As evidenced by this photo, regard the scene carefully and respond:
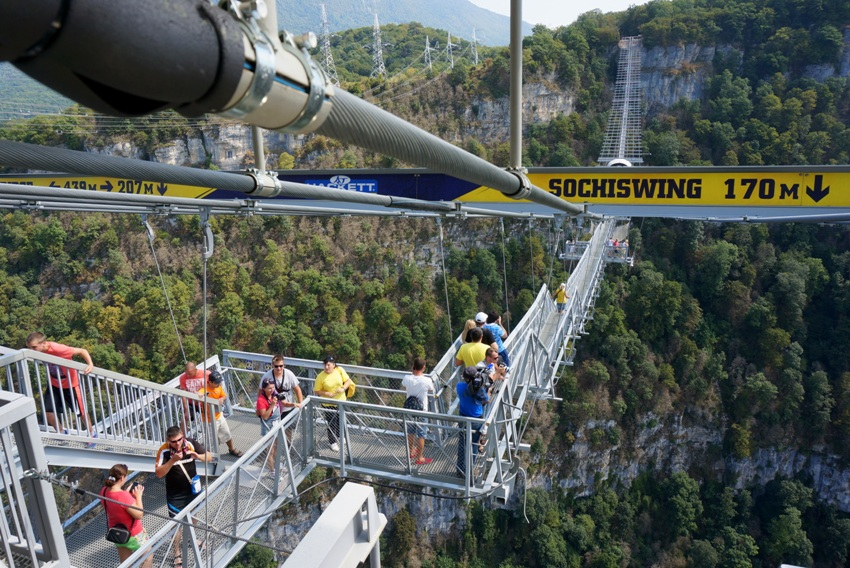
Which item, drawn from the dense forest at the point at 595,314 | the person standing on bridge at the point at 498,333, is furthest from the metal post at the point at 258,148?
the dense forest at the point at 595,314

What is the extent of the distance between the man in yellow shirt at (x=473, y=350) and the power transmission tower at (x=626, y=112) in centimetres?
2773

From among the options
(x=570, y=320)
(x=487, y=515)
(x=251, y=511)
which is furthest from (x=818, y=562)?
(x=251, y=511)

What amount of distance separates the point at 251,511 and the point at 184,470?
0.77 metres

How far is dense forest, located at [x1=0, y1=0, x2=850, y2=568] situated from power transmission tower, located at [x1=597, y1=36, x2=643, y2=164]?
1378 mm

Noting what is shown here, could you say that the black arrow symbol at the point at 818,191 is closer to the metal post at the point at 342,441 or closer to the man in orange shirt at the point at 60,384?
the metal post at the point at 342,441

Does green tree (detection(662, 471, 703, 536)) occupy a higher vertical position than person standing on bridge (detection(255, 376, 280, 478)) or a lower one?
lower

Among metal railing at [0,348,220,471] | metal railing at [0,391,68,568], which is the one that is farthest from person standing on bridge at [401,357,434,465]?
metal railing at [0,391,68,568]

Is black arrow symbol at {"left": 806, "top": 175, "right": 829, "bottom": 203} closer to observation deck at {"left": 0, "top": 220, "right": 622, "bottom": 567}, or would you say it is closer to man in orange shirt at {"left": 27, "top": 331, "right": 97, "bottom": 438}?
observation deck at {"left": 0, "top": 220, "right": 622, "bottom": 567}

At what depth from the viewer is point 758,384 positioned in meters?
24.0

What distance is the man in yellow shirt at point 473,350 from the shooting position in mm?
4211

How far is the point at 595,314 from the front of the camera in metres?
25.1

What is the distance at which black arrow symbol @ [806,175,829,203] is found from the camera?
493 centimetres

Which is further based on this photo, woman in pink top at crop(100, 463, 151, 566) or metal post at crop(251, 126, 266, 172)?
woman in pink top at crop(100, 463, 151, 566)

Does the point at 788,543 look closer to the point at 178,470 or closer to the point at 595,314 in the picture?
the point at 595,314
